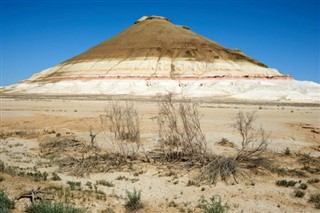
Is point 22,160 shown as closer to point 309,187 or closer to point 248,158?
point 248,158

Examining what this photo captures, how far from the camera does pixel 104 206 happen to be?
27.6 ft

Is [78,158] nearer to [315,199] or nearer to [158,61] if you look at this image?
[315,199]

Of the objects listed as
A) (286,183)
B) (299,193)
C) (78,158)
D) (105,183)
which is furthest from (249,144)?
(105,183)

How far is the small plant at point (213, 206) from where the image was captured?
781 centimetres

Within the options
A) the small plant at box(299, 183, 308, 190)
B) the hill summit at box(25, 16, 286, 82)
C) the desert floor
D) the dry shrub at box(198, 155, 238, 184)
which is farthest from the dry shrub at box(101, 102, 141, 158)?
the hill summit at box(25, 16, 286, 82)

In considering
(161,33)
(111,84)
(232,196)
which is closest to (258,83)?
(111,84)

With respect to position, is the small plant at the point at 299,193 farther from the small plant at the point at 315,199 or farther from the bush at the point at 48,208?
the bush at the point at 48,208

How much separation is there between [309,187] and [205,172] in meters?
3.04

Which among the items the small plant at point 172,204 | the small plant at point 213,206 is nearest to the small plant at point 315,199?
the small plant at point 213,206

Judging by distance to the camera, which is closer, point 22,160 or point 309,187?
point 309,187

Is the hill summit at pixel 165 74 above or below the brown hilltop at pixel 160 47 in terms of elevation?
below

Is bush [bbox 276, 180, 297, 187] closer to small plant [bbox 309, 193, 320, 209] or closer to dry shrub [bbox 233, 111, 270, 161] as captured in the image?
small plant [bbox 309, 193, 320, 209]

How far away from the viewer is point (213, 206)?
8.12 m

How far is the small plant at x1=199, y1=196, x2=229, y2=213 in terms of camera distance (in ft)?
25.6
